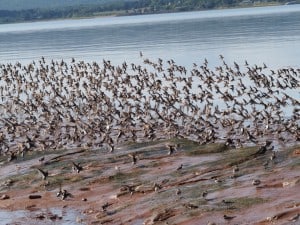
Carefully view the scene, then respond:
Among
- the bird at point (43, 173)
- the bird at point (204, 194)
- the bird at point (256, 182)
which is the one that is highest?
the bird at point (256, 182)

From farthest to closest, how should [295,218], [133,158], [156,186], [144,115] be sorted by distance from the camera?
[144,115]
[133,158]
[156,186]
[295,218]

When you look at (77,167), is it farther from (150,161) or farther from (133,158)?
(150,161)

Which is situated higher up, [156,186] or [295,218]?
[295,218]

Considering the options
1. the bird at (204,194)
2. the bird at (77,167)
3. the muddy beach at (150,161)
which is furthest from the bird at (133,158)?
the bird at (204,194)

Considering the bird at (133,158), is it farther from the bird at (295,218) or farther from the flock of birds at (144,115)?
the bird at (295,218)

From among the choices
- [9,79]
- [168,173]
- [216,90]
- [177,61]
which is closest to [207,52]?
[177,61]

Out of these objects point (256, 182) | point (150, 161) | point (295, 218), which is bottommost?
point (150, 161)

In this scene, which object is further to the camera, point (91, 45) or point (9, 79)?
point (91, 45)

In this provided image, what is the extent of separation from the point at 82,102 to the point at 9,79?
11.9 m

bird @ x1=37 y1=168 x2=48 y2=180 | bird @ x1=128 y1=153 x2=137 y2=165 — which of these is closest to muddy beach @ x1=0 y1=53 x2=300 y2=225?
bird @ x1=128 y1=153 x2=137 y2=165

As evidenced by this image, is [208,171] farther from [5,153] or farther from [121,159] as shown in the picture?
[5,153]

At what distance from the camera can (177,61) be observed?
62438mm

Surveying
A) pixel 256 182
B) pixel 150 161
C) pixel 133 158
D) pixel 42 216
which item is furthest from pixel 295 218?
pixel 133 158

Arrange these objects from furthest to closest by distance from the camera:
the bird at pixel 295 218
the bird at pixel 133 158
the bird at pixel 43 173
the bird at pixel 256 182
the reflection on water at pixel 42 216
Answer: the bird at pixel 133 158, the bird at pixel 43 173, the reflection on water at pixel 42 216, the bird at pixel 256 182, the bird at pixel 295 218
